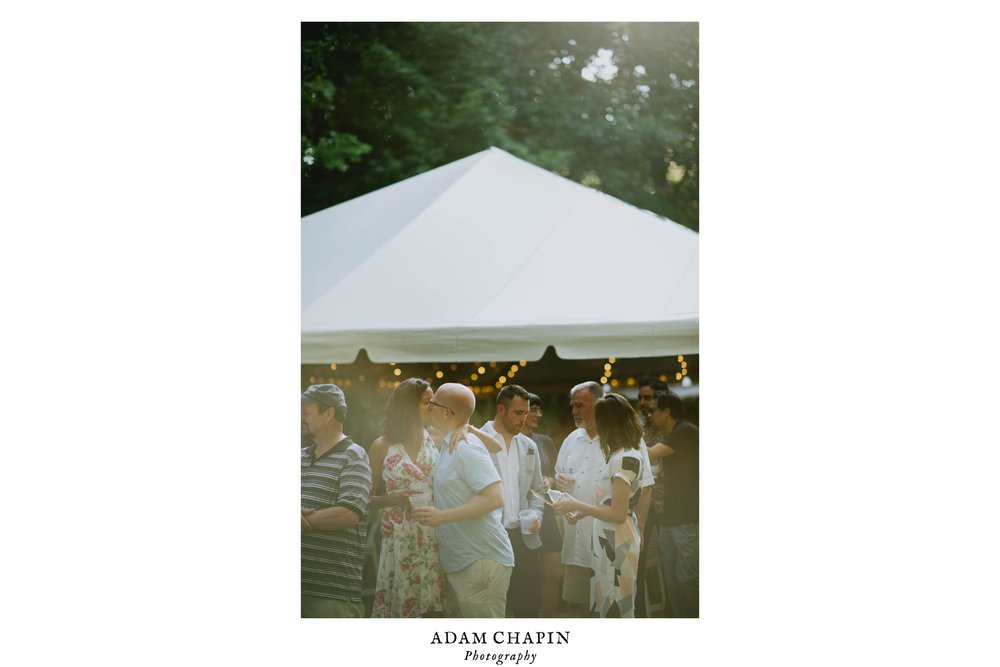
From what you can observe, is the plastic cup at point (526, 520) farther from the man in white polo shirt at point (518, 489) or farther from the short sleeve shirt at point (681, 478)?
the short sleeve shirt at point (681, 478)

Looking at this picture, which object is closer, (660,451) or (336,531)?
(336,531)

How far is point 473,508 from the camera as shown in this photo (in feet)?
12.3

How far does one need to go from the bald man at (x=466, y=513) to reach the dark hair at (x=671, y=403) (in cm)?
101

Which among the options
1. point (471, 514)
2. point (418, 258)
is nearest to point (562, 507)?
point (471, 514)

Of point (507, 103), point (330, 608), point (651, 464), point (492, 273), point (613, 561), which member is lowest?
point (330, 608)

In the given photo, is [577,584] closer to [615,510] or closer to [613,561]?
[613,561]

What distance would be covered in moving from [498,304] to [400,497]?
1.05m

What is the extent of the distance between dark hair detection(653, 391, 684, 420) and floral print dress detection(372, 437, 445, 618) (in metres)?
1.20

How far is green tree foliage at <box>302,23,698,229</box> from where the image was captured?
16.3 feet

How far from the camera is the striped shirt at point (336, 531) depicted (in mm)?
3672

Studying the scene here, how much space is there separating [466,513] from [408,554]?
33cm

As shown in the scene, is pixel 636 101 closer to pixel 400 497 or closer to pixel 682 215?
pixel 682 215

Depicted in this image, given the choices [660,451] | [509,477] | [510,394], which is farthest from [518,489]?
[660,451]

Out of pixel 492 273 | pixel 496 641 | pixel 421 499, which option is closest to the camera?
pixel 421 499
